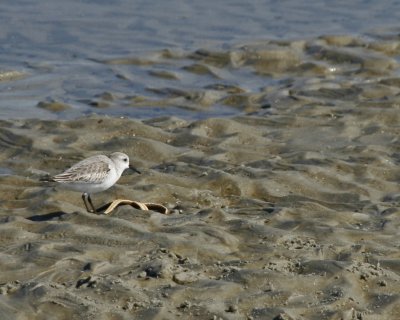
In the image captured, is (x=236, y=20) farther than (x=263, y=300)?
Yes

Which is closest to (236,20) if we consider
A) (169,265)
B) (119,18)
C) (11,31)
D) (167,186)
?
(119,18)

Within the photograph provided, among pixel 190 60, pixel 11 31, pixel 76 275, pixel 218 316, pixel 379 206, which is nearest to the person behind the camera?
pixel 218 316

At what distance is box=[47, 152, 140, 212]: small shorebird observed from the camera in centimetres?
1096

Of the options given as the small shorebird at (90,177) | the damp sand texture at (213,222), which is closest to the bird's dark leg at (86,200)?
the small shorebird at (90,177)

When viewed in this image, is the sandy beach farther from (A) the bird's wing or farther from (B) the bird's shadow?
(A) the bird's wing

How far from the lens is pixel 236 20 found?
71.0 ft

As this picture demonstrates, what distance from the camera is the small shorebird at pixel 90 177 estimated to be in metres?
11.0

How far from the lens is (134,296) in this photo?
8469 millimetres

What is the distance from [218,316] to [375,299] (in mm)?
1415

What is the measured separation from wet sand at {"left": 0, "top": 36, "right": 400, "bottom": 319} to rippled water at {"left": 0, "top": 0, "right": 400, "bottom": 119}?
0.94 ft

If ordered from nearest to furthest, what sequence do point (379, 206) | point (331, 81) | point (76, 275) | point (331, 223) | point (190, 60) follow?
point (76, 275)
point (331, 223)
point (379, 206)
point (331, 81)
point (190, 60)

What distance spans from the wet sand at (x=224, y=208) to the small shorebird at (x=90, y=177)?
26 centimetres

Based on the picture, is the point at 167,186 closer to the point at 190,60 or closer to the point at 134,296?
the point at 134,296

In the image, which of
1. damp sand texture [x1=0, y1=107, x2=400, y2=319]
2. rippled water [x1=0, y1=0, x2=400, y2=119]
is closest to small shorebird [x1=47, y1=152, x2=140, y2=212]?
damp sand texture [x1=0, y1=107, x2=400, y2=319]
